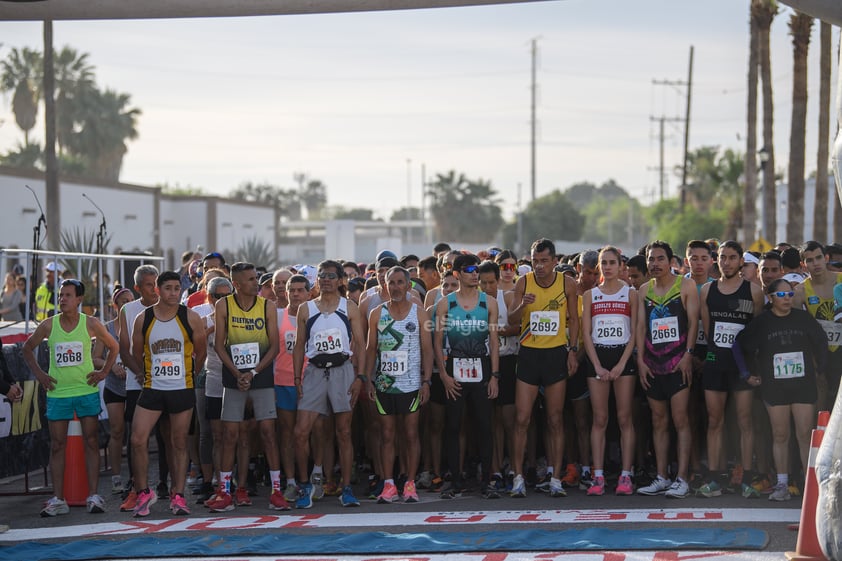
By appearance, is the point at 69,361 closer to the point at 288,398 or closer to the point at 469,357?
the point at 288,398

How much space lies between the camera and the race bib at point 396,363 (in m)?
10.1

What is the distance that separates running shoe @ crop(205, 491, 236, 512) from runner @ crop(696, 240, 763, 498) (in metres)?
4.16

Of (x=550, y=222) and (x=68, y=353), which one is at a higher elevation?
(x=550, y=222)

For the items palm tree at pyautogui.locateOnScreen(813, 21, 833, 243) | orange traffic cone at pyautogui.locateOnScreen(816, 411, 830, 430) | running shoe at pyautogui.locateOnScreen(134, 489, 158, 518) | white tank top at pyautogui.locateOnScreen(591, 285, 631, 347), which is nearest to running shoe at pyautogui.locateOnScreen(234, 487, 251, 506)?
running shoe at pyautogui.locateOnScreen(134, 489, 158, 518)

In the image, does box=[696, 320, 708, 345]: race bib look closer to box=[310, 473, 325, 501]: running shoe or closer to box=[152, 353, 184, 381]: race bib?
box=[310, 473, 325, 501]: running shoe

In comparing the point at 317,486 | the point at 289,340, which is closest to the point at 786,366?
the point at 317,486

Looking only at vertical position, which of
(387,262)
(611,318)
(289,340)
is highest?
(387,262)

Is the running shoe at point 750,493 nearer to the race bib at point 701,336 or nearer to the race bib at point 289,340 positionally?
the race bib at point 701,336

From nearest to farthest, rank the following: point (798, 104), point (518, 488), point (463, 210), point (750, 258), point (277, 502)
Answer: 1. point (277, 502)
2. point (518, 488)
3. point (750, 258)
4. point (798, 104)
5. point (463, 210)

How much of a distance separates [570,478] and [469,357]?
1.60 metres

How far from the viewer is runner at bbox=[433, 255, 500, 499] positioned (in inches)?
400

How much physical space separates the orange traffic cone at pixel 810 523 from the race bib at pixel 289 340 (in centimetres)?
476

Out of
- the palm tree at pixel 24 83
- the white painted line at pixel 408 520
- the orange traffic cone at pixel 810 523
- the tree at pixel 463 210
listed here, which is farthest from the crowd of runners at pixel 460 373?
the tree at pixel 463 210

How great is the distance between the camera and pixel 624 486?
398 inches
